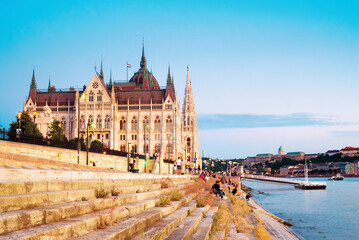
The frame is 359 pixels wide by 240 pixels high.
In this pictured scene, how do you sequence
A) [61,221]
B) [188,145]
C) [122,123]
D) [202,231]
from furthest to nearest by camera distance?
1. [188,145]
2. [122,123]
3. [202,231]
4. [61,221]

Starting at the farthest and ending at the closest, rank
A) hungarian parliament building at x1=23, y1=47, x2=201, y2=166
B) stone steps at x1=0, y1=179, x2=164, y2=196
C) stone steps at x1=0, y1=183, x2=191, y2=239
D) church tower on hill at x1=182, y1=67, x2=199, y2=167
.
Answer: church tower on hill at x1=182, y1=67, x2=199, y2=167 < hungarian parliament building at x1=23, y1=47, x2=201, y2=166 < stone steps at x1=0, y1=179, x2=164, y2=196 < stone steps at x1=0, y1=183, x2=191, y2=239

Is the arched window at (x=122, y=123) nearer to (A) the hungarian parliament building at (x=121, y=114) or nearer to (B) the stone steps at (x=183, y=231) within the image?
(A) the hungarian parliament building at (x=121, y=114)

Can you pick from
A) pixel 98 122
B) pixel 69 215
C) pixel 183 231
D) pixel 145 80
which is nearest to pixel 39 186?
pixel 69 215

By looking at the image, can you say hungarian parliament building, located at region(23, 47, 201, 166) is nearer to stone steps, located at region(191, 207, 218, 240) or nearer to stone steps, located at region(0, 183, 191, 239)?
stone steps, located at region(191, 207, 218, 240)

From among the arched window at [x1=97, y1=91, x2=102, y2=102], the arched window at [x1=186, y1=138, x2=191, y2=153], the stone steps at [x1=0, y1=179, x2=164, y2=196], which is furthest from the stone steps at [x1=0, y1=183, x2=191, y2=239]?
the arched window at [x1=186, y1=138, x2=191, y2=153]

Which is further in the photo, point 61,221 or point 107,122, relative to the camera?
point 107,122

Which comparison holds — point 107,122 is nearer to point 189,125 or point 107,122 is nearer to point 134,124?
point 134,124

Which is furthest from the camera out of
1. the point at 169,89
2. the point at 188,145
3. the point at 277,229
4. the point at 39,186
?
the point at 188,145

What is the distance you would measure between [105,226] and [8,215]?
5.62 ft

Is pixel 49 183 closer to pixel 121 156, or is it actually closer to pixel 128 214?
pixel 128 214

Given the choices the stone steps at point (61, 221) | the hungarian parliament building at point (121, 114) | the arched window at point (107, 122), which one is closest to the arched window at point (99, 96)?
the hungarian parliament building at point (121, 114)

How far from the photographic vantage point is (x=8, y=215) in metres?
4.48

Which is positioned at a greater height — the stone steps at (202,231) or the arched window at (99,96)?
the arched window at (99,96)

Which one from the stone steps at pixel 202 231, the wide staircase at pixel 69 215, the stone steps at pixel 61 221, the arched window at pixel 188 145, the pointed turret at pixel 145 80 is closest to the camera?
the stone steps at pixel 61 221
